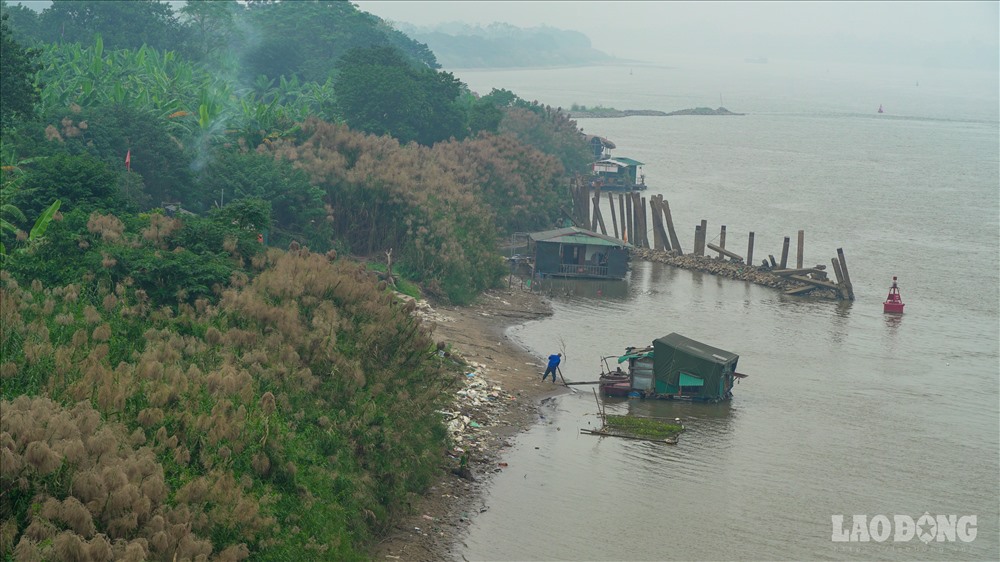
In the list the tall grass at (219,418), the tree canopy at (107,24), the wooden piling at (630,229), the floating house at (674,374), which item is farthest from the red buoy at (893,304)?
the tree canopy at (107,24)

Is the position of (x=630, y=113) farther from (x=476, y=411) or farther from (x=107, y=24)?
(x=476, y=411)

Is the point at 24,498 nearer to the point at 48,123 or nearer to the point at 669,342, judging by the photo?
the point at 669,342

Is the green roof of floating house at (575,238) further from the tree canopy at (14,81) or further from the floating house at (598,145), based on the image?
the floating house at (598,145)

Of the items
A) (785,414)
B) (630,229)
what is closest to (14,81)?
(785,414)

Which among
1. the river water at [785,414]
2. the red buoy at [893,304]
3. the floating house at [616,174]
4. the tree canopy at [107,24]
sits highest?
the tree canopy at [107,24]

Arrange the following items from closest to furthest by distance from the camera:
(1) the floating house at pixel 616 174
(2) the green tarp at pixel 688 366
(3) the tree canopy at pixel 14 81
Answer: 1. (2) the green tarp at pixel 688 366
2. (3) the tree canopy at pixel 14 81
3. (1) the floating house at pixel 616 174

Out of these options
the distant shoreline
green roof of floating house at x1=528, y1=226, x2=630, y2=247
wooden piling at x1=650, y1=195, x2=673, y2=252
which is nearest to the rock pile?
green roof of floating house at x1=528, y1=226, x2=630, y2=247

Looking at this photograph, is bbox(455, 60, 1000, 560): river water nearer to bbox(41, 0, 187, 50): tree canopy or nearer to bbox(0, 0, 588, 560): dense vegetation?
bbox(0, 0, 588, 560): dense vegetation
